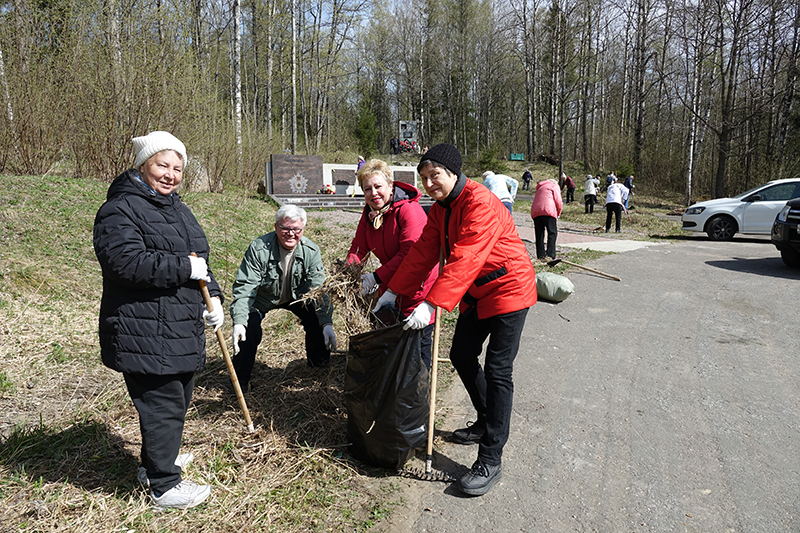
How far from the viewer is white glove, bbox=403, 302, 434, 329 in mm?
2738

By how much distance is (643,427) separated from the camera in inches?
142

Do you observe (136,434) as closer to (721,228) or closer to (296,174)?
(721,228)

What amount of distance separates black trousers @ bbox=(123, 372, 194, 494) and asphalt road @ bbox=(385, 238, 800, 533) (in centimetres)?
122

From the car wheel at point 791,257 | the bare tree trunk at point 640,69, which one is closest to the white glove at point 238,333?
the car wheel at point 791,257

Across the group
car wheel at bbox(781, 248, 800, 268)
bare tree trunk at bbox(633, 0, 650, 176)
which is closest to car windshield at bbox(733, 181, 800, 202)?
car wheel at bbox(781, 248, 800, 268)

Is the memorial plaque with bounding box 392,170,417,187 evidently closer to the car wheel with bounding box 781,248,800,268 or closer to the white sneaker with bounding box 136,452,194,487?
the car wheel with bounding box 781,248,800,268

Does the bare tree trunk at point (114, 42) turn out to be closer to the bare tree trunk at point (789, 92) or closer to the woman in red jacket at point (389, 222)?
the woman in red jacket at point (389, 222)

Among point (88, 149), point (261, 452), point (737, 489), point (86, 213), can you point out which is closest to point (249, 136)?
point (88, 149)

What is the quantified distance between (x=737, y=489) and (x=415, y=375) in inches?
74.5

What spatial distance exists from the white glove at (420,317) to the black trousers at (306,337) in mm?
1334

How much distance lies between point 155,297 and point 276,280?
1.43 meters

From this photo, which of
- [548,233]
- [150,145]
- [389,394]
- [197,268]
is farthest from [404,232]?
[548,233]

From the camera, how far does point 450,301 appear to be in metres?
2.69

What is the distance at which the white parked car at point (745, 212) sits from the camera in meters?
12.7
